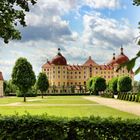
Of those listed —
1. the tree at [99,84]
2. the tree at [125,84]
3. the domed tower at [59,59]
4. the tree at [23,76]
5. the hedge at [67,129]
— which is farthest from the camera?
the domed tower at [59,59]

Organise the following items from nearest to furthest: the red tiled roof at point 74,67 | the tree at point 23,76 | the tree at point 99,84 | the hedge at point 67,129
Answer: the hedge at point 67,129 < the tree at point 23,76 < the tree at point 99,84 < the red tiled roof at point 74,67

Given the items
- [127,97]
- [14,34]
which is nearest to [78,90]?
[127,97]

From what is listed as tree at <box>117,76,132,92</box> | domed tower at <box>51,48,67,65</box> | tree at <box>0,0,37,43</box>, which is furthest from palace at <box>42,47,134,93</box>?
tree at <box>0,0,37,43</box>

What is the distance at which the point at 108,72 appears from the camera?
185 m

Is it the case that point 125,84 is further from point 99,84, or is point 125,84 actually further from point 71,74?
point 71,74

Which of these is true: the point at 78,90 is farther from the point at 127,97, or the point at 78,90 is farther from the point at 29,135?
the point at 29,135

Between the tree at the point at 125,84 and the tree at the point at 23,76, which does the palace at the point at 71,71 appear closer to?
the tree at the point at 125,84

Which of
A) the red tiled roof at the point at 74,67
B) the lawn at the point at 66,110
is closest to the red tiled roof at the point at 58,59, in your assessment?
the red tiled roof at the point at 74,67

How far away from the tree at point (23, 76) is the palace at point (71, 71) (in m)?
107

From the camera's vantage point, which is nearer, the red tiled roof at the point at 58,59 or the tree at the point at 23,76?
the tree at the point at 23,76

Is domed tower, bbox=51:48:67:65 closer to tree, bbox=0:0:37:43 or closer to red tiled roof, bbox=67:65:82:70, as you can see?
red tiled roof, bbox=67:65:82:70

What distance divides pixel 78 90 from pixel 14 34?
155m

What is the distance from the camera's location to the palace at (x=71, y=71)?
17650 cm

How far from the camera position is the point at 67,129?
10477 mm
